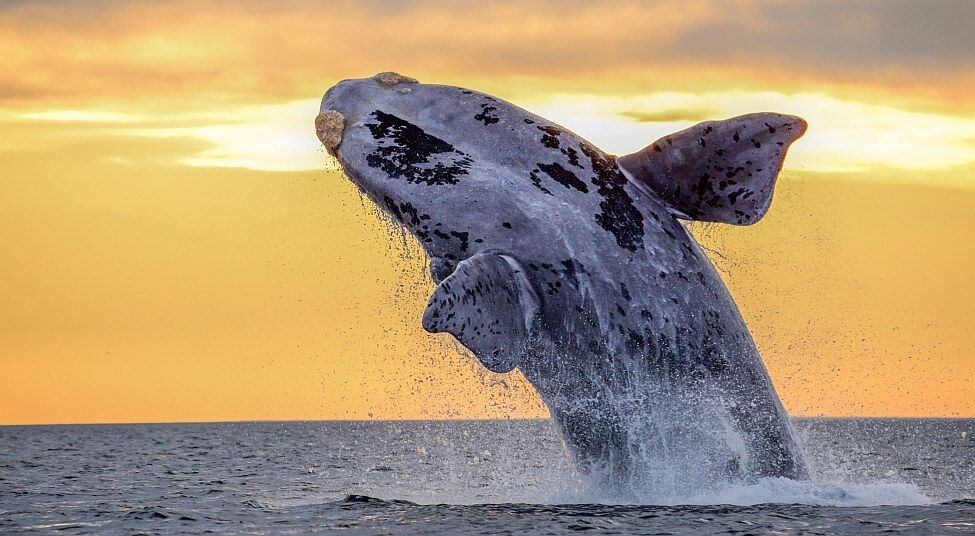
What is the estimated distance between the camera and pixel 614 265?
962 centimetres

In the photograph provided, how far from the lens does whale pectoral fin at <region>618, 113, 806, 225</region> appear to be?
9.71 metres

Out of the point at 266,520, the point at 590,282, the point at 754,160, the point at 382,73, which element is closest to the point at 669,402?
the point at 590,282

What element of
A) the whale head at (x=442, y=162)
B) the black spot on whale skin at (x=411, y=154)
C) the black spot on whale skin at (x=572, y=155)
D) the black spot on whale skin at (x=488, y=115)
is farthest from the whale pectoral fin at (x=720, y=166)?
the black spot on whale skin at (x=411, y=154)

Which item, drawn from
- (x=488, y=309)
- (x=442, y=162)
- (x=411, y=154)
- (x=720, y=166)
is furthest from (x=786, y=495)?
(x=411, y=154)

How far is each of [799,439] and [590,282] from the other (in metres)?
2.70

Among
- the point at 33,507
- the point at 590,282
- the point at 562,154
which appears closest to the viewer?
the point at 590,282

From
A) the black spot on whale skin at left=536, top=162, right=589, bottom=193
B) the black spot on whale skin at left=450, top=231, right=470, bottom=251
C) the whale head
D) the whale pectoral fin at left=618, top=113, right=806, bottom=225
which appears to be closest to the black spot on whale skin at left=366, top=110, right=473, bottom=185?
the whale head

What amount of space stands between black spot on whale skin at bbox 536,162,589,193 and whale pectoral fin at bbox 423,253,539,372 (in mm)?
1069

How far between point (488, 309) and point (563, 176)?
1843 mm

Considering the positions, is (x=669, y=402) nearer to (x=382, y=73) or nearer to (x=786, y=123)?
(x=786, y=123)

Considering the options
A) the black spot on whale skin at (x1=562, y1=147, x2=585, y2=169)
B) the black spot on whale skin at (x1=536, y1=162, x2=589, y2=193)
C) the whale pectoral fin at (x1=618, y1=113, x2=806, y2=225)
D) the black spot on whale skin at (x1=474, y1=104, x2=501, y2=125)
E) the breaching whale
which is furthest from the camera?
the black spot on whale skin at (x1=474, y1=104, x2=501, y2=125)

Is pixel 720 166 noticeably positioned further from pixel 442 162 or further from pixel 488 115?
pixel 442 162

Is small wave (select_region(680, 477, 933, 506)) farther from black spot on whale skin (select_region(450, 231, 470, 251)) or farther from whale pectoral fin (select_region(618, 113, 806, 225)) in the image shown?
black spot on whale skin (select_region(450, 231, 470, 251))

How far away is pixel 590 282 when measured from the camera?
948 centimetres
